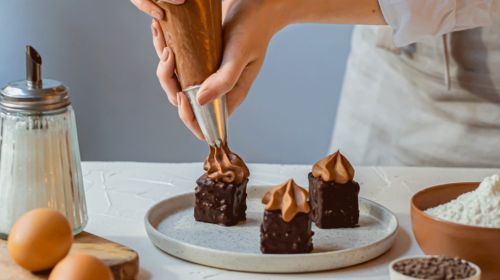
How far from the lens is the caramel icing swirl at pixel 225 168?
58.0 inches

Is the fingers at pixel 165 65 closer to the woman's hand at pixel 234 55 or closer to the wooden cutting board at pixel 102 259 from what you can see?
the woman's hand at pixel 234 55

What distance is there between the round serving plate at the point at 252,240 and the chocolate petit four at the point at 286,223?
0.09ft

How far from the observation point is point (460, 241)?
1.22 metres

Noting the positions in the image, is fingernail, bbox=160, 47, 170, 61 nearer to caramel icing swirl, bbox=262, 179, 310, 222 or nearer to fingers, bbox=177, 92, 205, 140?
fingers, bbox=177, 92, 205, 140

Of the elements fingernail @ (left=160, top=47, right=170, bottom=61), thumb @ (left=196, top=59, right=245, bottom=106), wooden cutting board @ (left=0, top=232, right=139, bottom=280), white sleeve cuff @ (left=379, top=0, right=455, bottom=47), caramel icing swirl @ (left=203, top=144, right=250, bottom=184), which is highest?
white sleeve cuff @ (left=379, top=0, right=455, bottom=47)

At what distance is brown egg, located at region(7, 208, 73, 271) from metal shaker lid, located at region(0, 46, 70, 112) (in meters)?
0.17

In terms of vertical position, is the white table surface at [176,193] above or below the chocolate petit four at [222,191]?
below

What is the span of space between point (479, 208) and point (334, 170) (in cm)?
27

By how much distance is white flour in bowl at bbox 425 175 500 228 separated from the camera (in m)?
1.25

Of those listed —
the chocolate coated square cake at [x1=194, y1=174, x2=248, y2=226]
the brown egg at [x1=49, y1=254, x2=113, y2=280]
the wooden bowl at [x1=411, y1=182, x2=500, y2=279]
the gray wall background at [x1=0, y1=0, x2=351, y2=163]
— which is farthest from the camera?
the gray wall background at [x1=0, y1=0, x2=351, y2=163]

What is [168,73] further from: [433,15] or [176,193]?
[433,15]

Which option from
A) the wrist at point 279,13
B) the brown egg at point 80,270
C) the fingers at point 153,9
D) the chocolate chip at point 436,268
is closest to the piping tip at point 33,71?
the fingers at point 153,9

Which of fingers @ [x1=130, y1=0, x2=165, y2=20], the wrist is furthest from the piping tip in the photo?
the wrist

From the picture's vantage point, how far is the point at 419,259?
45.6 inches
